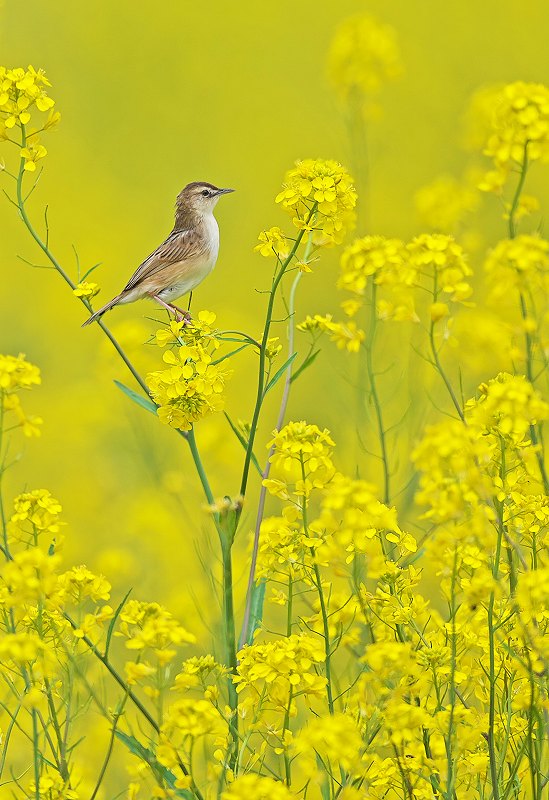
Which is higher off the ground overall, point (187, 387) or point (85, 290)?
point (85, 290)

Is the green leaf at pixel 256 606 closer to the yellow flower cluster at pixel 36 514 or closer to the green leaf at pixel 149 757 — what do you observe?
the green leaf at pixel 149 757

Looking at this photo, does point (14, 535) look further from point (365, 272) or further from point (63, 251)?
point (63, 251)

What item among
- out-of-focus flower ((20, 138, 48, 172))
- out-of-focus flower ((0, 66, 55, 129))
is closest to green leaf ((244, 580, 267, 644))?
out-of-focus flower ((20, 138, 48, 172))

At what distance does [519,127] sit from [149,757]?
2036 millimetres

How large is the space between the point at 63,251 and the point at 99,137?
5.79 feet

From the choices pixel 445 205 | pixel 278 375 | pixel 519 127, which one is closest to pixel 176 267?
pixel 278 375

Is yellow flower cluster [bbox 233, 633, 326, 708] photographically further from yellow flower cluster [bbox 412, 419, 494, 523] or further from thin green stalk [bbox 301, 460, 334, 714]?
yellow flower cluster [bbox 412, 419, 494, 523]

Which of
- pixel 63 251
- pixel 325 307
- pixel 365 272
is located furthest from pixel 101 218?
pixel 365 272

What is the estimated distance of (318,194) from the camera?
10.0 feet

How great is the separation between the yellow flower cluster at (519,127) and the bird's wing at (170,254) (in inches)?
47.8

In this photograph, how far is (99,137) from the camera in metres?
11.9

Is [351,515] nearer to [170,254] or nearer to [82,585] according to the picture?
[82,585]

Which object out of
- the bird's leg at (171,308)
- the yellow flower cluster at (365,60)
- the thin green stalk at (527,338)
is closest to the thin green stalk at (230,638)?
the thin green stalk at (527,338)

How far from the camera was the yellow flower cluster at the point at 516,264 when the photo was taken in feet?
9.94
